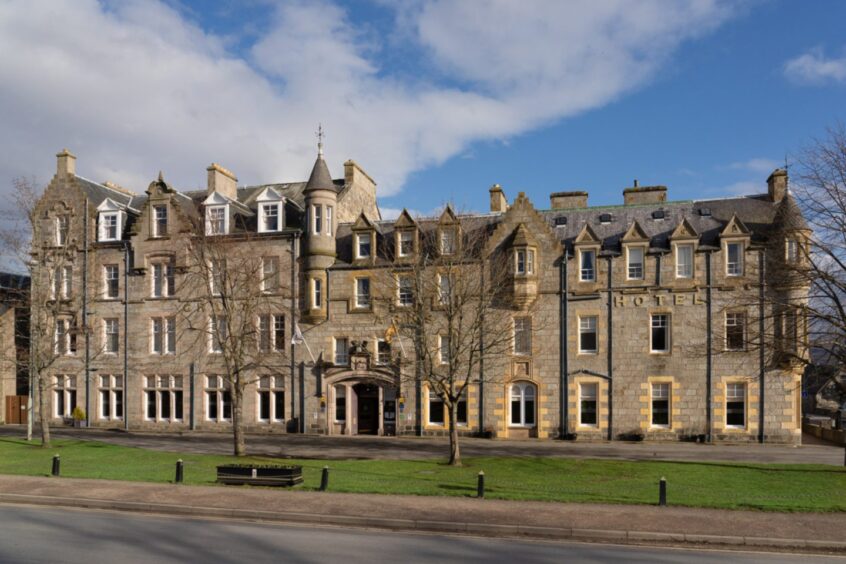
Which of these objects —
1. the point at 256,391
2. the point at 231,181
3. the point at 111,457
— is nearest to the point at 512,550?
the point at 111,457

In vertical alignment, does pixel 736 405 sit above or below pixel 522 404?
above

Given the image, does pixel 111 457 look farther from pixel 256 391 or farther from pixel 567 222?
pixel 567 222

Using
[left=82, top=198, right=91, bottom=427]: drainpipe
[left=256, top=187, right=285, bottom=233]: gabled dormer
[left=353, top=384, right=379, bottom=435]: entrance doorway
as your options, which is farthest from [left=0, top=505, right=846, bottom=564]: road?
[left=82, top=198, right=91, bottom=427]: drainpipe

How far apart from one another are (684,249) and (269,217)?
82.8 feet

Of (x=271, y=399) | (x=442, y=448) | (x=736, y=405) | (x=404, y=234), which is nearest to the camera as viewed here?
(x=442, y=448)

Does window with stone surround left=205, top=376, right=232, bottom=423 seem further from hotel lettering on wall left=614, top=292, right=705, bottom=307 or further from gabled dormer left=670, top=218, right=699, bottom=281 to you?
gabled dormer left=670, top=218, right=699, bottom=281

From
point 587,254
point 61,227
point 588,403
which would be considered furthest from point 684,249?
point 61,227

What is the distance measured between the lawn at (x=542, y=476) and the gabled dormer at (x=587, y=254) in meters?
13.4

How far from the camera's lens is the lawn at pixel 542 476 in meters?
20.7

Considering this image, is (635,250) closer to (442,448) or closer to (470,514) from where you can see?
(442,448)

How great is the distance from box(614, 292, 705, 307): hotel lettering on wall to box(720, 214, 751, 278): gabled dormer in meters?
2.10

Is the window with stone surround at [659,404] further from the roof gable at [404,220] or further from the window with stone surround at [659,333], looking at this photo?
the roof gable at [404,220]

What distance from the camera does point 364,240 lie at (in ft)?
141

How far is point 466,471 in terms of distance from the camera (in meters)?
25.9
